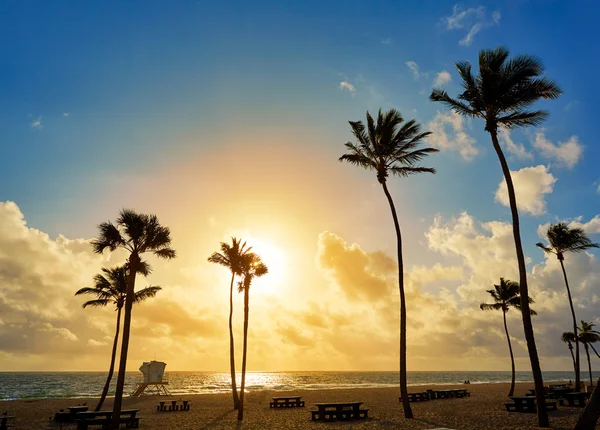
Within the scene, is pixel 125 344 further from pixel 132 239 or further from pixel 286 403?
pixel 286 403

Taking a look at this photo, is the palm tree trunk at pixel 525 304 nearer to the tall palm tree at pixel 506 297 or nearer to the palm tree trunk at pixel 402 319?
the palm tree trunk at pixel 402 319

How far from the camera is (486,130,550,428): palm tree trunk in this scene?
17.1m

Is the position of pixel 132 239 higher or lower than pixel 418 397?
higher

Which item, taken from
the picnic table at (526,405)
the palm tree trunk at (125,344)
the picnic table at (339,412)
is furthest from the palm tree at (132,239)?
the picnic table at (526,405)

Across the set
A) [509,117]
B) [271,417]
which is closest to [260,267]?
[271,417]

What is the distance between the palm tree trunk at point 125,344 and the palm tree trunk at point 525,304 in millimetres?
18959

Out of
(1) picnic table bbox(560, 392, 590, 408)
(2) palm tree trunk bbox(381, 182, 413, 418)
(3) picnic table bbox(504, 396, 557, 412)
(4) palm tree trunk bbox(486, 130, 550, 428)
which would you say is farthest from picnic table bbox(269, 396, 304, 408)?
(4) palm tree trunk bbox(486, 130, 550, 428)

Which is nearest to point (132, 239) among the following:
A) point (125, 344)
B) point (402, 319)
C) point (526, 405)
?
point (125, 344)

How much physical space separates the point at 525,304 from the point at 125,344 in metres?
19.6

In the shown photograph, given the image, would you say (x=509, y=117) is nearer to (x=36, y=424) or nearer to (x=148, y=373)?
(x=36, y=424)

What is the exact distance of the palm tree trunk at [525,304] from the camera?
1712 centimetres

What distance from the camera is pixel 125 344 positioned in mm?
21391

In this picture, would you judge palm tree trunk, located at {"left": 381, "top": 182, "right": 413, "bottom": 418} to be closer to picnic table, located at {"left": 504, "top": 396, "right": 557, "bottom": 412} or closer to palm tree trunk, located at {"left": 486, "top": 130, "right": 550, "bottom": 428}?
palm tree trunk, located at {"left": 486, "top": 130, "right": 550, "bottom": 428}

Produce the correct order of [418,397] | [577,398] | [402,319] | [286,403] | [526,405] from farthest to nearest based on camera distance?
[418,397] < [286,403] < [577,398] < [526,405] < [402,319]
